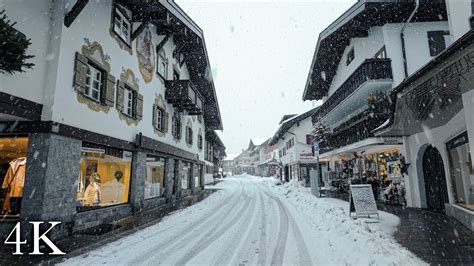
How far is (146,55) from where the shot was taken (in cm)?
1319

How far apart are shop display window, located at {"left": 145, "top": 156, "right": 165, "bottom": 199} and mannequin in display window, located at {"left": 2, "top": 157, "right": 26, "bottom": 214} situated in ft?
18.6

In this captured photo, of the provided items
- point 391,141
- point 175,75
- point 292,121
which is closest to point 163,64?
point 175,75

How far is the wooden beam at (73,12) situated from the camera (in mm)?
7681

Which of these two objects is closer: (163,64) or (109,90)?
(109,90)

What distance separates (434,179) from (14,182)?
1420cm

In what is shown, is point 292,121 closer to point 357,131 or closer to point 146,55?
point 357,131

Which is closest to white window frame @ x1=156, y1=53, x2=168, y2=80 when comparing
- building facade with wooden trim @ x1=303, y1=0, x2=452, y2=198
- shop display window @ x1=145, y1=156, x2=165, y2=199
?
shop display window @ x1=145, y1=156, x2=165, y2=199

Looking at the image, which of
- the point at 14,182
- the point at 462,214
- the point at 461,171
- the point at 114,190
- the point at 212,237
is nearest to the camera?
the point at 212,237

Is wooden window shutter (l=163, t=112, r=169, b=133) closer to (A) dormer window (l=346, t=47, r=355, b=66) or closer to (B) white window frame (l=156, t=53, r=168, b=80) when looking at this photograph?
(B) white window frame (l=156, t=53, r=168, b=80)

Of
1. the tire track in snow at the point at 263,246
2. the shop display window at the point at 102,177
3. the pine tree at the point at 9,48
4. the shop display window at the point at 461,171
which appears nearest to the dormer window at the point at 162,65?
the shop display window at the point at 102,177

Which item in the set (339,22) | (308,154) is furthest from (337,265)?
(308,154)

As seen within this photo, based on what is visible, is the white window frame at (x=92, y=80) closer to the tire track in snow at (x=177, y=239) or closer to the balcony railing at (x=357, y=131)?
the tire track in snow at (x=177, y=239)

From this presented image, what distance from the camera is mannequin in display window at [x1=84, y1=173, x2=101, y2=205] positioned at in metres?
8.99

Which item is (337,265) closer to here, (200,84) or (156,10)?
(156,10)
